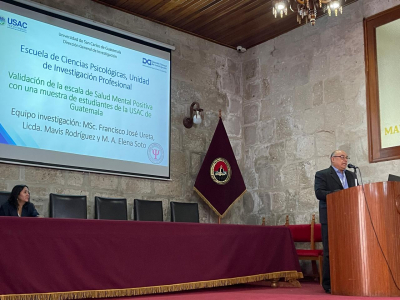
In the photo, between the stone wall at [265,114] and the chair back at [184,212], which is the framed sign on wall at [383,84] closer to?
the stone wall at [265,114]

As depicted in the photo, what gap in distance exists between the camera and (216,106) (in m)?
7.99

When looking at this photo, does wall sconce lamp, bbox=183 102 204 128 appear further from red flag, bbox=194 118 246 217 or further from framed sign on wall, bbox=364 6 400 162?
framed sign on wall, bbox=364 6 400 162

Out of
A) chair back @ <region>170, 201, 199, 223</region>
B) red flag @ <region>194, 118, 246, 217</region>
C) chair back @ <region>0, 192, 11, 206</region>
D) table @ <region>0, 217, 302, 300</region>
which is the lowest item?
table @ <region>0, 217, 302, 300</region>

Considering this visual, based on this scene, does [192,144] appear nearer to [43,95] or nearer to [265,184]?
[265,184]

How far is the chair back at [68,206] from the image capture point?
18.8 feet

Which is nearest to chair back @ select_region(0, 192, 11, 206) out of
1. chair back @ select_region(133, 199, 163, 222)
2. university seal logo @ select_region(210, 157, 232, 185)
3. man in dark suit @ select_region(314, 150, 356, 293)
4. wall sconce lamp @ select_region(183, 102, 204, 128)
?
chair back @ select_region(133, 199, 163, 222)

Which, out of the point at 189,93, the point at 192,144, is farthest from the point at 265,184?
the point at 189,93

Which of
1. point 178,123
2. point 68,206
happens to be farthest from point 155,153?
point 68,206

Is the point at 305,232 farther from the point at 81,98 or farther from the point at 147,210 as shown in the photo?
the point at 81,98

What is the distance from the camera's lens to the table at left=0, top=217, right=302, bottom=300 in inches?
140

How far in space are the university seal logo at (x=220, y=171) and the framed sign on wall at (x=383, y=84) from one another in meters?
2.21

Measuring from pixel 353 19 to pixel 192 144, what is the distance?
289cm

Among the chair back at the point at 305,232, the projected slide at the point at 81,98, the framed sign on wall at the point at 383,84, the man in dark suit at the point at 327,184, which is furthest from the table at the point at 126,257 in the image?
the projected slide at the point at 81,98

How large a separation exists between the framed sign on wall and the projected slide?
282cm
